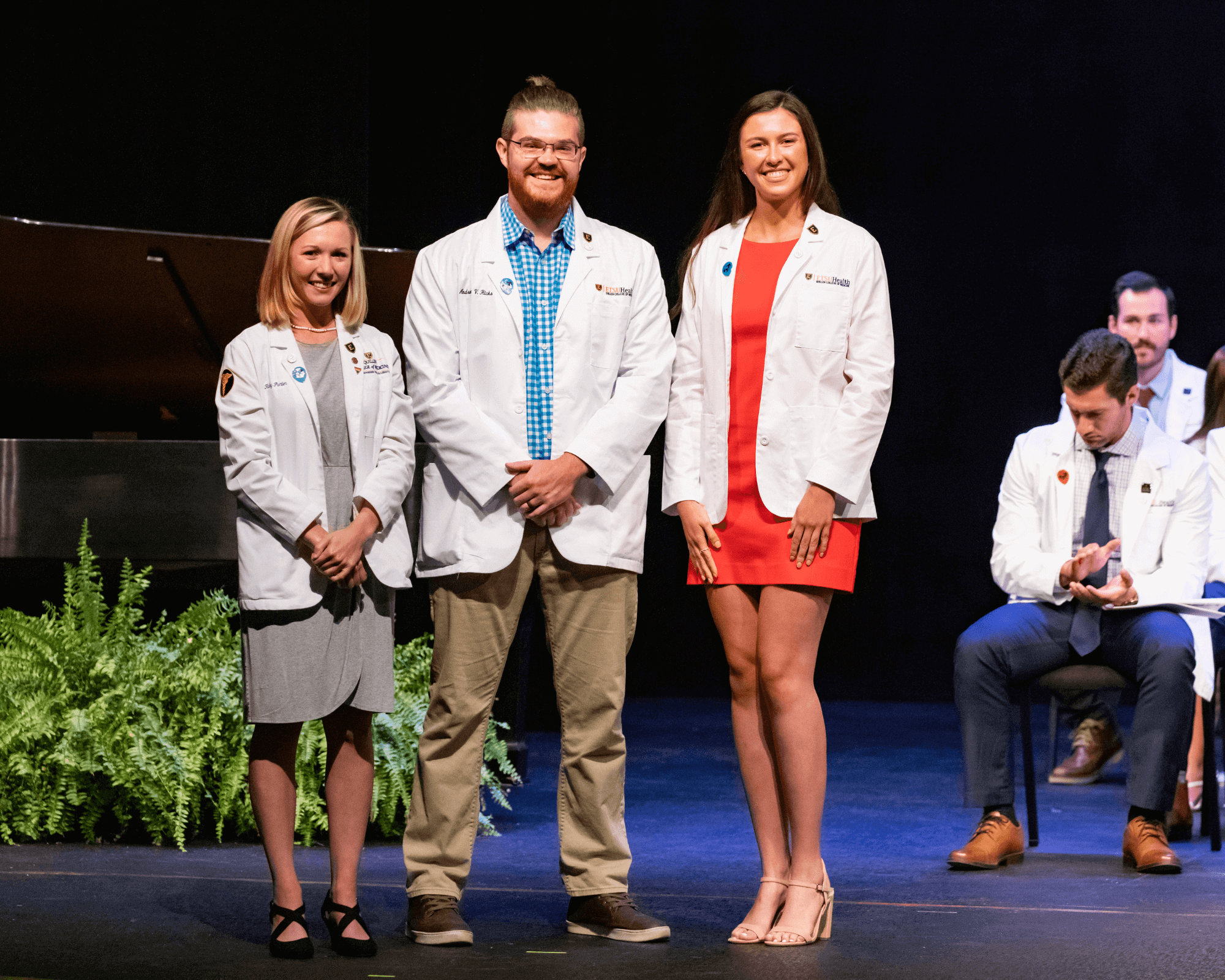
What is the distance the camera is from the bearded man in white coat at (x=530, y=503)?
2561 mm

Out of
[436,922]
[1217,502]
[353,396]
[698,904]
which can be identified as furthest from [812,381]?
[1217,502]

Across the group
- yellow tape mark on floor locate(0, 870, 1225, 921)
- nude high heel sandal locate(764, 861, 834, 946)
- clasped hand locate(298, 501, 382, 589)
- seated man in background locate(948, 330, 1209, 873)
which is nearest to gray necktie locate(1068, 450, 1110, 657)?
seated man in background locate(948, 330, 1209, 873)

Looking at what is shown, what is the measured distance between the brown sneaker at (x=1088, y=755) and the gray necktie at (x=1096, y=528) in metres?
1.16

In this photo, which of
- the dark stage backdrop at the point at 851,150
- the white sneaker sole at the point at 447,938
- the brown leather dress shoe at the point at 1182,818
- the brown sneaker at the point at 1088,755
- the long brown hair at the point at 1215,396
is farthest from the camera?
the dark stage backdrop at the point at 851,150

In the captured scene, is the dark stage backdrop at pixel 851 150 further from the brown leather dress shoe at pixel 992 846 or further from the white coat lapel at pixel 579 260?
the white coat lapel at pixel 579 260

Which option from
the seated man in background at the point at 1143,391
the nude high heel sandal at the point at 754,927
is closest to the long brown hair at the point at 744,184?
the nude high heel sandal at the point at 754,927

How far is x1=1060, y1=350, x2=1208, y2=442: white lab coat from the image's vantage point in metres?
4.78

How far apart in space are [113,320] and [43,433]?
0.82 metres

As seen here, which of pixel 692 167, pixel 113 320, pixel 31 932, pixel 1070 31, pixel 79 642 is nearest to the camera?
pixel 31 932

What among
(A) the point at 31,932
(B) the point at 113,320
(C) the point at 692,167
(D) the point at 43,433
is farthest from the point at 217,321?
(C) the point at 692,167

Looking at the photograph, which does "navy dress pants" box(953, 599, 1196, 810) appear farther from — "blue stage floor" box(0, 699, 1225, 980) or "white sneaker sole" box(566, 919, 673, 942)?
"white sneaker sole" box(566, 919, 673, 942)

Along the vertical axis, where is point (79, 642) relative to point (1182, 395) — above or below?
below

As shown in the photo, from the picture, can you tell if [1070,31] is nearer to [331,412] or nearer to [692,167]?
[692,167]

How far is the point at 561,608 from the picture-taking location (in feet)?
8.61
